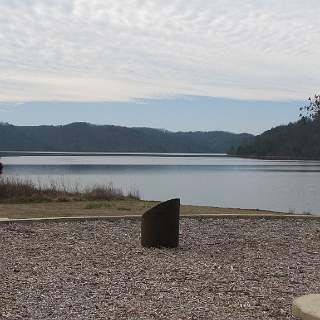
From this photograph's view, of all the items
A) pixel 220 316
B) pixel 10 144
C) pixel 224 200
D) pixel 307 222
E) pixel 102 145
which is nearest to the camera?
pixel 220 316

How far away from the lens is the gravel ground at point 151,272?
4766mm

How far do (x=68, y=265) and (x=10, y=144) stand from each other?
114 metres

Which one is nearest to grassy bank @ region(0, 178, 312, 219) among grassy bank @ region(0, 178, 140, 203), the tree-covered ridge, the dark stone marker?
grassy bank @ region(0, 178, 140, 203)

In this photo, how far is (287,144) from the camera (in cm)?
10944

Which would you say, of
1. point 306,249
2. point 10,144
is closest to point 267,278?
point 306,249

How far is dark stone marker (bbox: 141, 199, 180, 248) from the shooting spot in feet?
25.8

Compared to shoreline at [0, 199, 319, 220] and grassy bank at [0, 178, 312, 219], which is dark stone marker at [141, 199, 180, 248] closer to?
shoreline at [0, 199, 319, 220]

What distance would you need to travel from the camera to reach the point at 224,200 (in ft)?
97.1

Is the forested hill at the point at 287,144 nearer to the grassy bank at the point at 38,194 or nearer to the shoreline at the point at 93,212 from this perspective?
the grassy bank at the point at 38,194

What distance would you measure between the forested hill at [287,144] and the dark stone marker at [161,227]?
94.2 m

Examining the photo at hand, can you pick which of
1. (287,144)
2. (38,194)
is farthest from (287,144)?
(38,194)

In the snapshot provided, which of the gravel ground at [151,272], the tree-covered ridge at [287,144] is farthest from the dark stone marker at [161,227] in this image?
the tree-covered ridge at [287,144]

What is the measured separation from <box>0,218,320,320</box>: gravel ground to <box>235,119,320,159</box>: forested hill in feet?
306

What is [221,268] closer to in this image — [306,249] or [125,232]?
[306,249]
